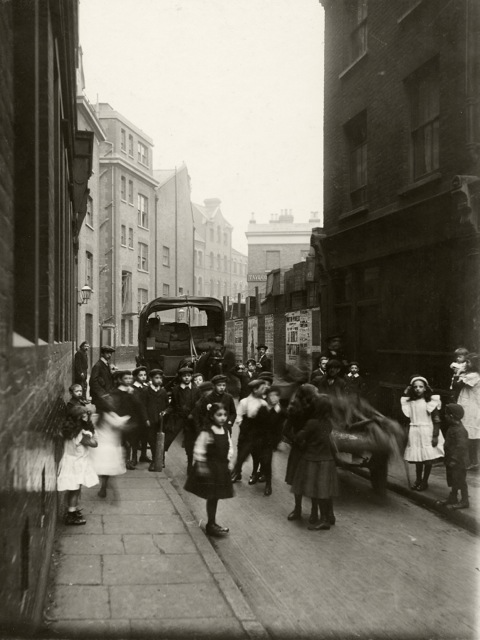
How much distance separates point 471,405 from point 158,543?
5246mm

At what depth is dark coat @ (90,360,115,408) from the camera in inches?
479

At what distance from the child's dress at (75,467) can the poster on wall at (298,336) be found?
11555 mm

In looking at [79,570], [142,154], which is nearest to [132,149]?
[142,154]

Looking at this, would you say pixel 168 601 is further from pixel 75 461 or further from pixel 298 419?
pixel 298 419

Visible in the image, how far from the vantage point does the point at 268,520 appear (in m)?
7.74

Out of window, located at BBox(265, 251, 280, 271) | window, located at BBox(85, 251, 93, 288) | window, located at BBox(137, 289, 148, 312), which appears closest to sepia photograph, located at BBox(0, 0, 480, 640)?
window, located at BBox(85, 251, 93, 288)

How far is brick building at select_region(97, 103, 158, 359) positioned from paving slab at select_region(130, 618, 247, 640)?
29.8 metres

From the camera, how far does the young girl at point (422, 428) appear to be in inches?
343

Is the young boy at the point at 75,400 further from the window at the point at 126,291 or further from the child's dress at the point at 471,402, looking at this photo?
the window at the point at 126,291

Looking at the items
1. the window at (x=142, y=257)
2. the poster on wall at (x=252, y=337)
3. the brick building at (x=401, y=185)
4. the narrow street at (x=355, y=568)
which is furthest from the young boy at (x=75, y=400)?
the window at (x=142, y=257)

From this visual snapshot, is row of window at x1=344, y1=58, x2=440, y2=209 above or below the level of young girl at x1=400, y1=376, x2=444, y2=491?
above

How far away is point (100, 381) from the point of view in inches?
487

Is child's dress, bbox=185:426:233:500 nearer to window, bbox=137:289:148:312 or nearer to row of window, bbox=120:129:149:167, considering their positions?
row of window, bbox=120:129:149:167

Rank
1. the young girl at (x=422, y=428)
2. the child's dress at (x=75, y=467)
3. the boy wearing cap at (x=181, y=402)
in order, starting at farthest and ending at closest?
the boy wearing cap at (x=181, y=402), the young girl at (x=422, y=428), the child's dress at (x=75, y=467)
